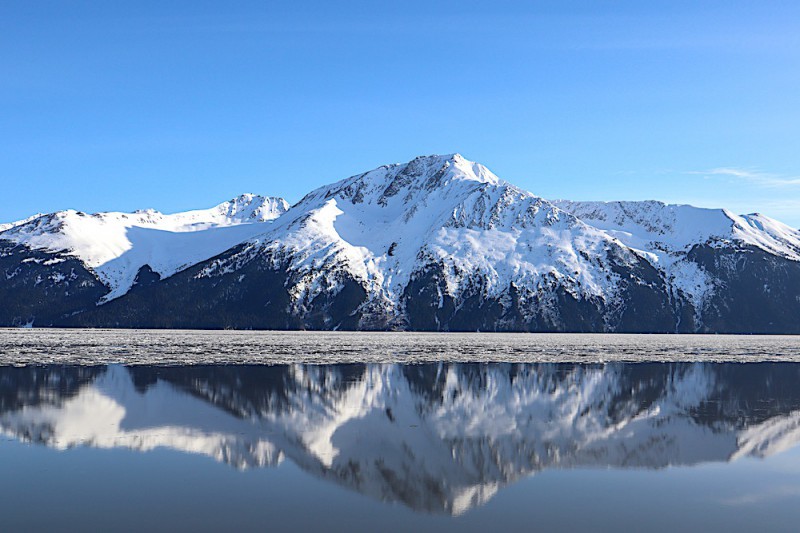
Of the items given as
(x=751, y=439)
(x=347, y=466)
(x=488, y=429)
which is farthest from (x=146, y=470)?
(x=751, y=439)

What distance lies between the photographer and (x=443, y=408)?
5434cm

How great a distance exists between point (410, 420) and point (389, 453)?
10457mm

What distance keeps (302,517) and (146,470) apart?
10.3 m

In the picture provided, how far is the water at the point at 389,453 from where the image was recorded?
2723 cm

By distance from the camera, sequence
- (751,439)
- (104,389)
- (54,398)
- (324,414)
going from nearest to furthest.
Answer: (751,439), (324,414), (54,398), (104,389)

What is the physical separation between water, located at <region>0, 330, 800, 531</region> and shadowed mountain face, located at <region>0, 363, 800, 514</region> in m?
0.21

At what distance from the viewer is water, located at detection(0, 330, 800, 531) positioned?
2723cm

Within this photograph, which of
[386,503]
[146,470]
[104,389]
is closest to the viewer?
[386,503]

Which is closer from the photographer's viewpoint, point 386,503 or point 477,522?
point 477,522

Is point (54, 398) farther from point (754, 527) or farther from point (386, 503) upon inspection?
point (754, 527)

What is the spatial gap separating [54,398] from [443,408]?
2825 centimetres

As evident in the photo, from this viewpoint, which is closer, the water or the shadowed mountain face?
the water

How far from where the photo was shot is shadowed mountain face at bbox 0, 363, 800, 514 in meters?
36.0

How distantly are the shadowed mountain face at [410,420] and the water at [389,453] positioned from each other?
208 mm
